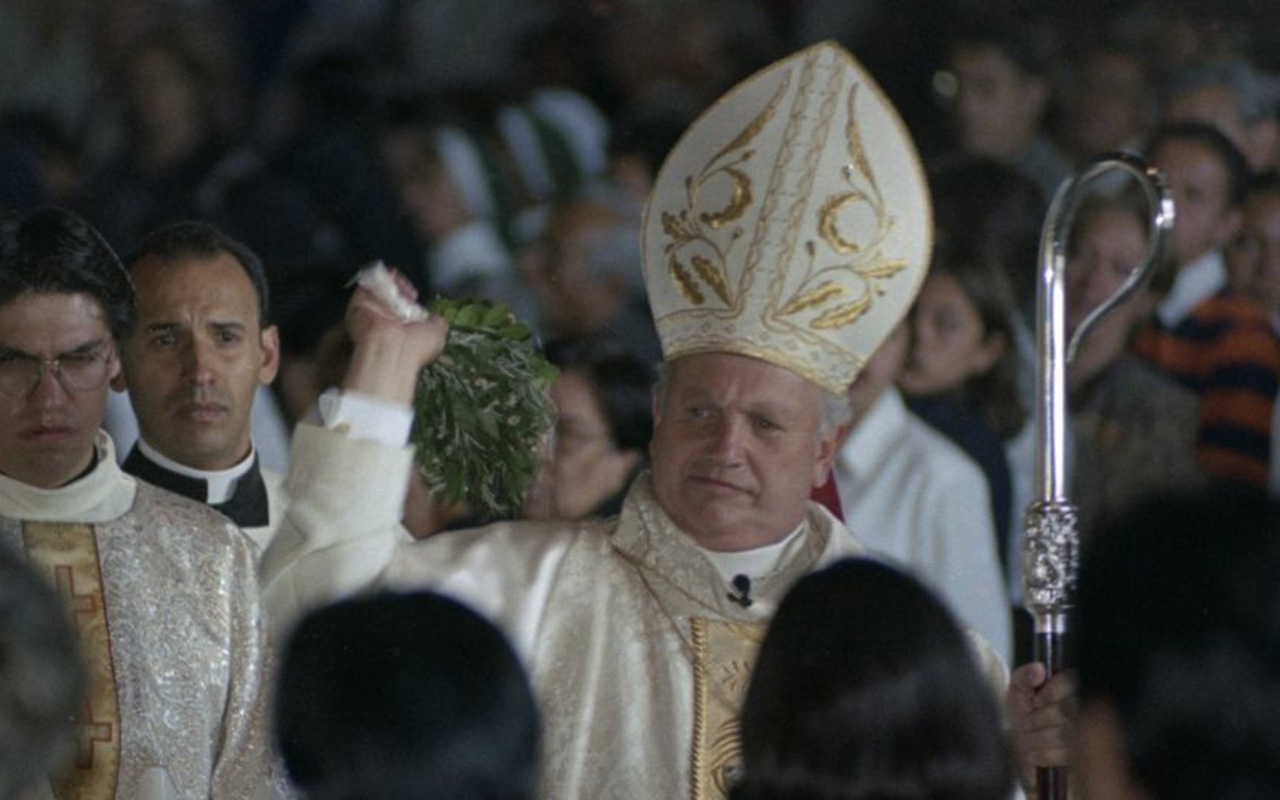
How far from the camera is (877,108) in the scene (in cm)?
451

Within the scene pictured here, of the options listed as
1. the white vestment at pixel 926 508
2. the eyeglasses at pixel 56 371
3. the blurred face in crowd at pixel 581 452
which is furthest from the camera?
the white vestment at pixel 926 508

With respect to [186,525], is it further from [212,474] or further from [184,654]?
[212,474]

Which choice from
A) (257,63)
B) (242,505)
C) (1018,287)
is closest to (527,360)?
(242,505)

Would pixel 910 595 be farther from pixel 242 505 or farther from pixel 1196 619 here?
pixel 242 505

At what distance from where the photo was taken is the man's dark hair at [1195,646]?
2.10 m

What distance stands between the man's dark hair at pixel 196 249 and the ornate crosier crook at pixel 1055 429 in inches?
58.4

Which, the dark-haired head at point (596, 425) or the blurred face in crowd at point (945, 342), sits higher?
the blurred face in crowd at point (945, 342)

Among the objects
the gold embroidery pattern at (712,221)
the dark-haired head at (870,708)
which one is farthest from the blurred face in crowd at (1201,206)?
the dark-haired head at (870,708)

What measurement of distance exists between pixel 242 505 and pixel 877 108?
54.5 inches

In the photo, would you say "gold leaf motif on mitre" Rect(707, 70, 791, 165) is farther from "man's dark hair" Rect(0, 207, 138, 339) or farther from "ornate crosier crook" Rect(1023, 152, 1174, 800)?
"man's dark hair" Rect(0, 207, 138, 339)

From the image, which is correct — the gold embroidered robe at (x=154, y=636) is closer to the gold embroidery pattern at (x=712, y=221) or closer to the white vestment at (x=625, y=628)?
the white vestment at (x=625, y=628)

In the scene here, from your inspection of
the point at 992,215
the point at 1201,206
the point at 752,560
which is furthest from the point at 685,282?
the point at 1201,206

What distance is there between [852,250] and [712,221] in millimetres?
254

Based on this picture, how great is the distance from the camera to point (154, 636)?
3998 millimetres
